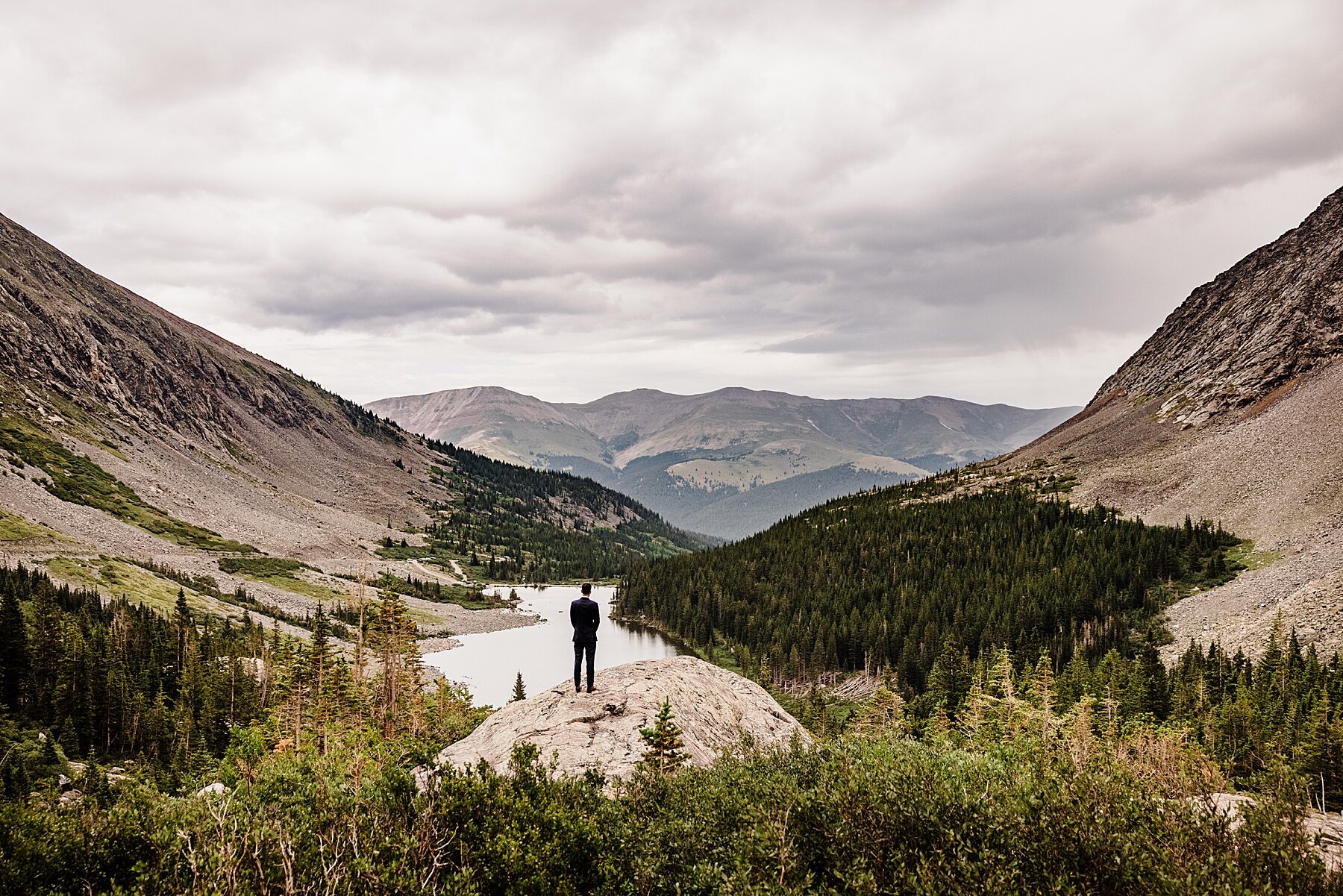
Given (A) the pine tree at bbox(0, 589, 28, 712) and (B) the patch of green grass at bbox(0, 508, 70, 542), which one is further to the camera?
(B) the patch of green grass at bbox(0, 508, 70, 542)

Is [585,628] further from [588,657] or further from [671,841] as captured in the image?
[671,841]

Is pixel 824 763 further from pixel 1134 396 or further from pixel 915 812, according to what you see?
pixel 1134 396

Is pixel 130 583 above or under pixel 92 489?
under

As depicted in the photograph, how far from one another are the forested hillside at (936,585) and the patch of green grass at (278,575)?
68156 mm

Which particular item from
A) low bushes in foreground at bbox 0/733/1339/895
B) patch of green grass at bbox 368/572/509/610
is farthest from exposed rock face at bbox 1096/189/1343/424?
low bushes in foreground at bbox 0/733/1339/895

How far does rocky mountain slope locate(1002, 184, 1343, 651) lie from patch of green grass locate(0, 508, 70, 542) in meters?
162

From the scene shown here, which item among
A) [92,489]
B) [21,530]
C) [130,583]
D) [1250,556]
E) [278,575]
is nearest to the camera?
[1250,556]

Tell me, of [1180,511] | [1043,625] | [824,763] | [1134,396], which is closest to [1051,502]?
[1180,511]

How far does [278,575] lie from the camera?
142000mm

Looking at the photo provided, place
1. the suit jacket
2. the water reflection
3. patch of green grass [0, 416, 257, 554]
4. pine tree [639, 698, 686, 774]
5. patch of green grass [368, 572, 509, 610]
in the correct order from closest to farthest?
pine tree [639, 698, 686, 774], the suit jacket, the water reflection, patch of green grass [0, 416, 257, 554], patch of green grass [368, 572, 509, 610]

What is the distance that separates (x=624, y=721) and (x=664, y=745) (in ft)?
8.73

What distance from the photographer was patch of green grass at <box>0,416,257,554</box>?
14112 cm

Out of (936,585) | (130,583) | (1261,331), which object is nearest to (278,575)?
(130,583)

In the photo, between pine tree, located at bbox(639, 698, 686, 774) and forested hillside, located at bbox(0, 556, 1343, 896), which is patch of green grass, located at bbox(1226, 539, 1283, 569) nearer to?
forested hillside, located at bbox(0, 556, 1343, 896)
